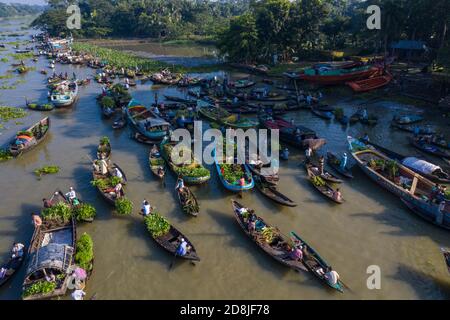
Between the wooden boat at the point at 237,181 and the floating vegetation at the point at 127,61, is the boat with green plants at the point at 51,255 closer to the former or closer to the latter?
the wooden boat at the point at 237,181

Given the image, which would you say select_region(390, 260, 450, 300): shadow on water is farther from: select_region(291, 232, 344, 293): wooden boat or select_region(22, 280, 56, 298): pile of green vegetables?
select_region(22, 280, 56, 298): pile of green vegetables

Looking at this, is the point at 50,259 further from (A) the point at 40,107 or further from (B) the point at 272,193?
(A) the point at 40,107

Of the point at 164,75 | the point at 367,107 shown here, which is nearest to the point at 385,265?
the point at 367,107

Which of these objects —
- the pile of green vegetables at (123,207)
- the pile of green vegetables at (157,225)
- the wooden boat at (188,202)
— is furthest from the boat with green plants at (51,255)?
the wooden boat at (188,202)

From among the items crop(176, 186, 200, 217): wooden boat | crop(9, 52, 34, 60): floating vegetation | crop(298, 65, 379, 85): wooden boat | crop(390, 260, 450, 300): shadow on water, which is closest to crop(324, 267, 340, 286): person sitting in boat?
crop(390, 260, 450, 300): shadow on water

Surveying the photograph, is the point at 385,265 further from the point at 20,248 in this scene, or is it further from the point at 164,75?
the point at 164,75

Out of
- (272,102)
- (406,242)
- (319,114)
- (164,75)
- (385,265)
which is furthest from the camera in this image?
(164,75)
